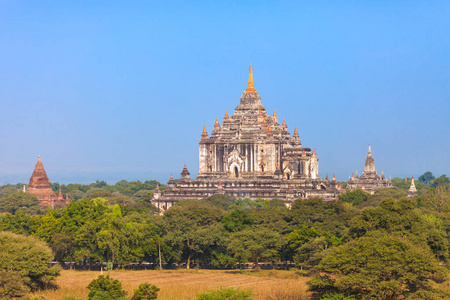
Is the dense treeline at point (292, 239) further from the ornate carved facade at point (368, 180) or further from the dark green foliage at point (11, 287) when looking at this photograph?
the ornate carved facade at point (368, 180)

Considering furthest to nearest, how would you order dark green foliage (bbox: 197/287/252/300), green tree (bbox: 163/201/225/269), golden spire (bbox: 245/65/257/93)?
golden spire (bbox: 245/65/257/93)
green tree (bbox: 163/201/225/269)
dark green foliage (bbox: 197/287/252/300)

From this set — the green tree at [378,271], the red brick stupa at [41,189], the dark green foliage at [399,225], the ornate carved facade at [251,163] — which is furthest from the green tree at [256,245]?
the red brick stupa at [41,189]

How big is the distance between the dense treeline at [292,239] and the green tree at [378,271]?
0.06 metres

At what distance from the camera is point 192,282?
6912cm

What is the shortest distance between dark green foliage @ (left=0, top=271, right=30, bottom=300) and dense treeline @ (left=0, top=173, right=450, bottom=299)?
54.4 feet

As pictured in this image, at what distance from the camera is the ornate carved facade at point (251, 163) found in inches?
4776

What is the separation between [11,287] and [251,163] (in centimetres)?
6822

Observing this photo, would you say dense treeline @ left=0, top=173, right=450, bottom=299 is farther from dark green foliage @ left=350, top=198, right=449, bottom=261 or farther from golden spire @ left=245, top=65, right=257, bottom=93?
golden spire @ left=245, top=65, right=257, bottom=93

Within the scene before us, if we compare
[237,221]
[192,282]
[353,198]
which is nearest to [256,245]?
[192,282]

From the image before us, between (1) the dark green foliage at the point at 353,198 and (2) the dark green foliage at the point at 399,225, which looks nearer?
(2) the dark green foliage at the point at 399,225

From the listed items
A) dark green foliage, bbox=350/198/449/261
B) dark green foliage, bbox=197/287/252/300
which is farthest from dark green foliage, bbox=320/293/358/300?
dark green foliage, bbox=350/198/449/261

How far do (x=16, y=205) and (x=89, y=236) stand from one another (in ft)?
215

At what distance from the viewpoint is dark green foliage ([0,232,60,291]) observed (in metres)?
63.7

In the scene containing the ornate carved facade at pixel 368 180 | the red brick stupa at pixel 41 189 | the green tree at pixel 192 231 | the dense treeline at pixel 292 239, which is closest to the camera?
the dense treeline at pixel 292 239
